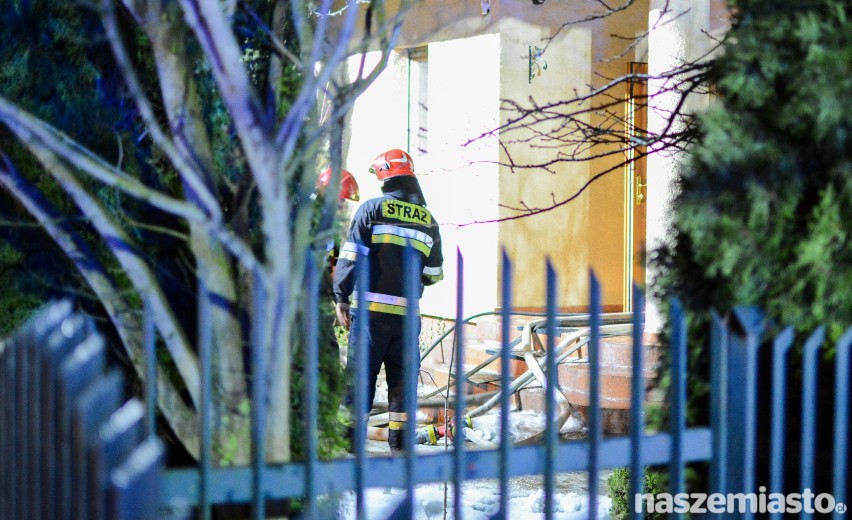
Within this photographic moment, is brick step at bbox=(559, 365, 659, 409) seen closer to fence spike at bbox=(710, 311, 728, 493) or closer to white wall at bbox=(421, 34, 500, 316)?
white wall at bbox=(421, 34, 500, 316)

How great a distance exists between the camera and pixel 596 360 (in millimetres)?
2160

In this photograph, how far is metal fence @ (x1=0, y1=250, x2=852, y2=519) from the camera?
5.83ft

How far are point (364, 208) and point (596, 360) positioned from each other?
15.3ft

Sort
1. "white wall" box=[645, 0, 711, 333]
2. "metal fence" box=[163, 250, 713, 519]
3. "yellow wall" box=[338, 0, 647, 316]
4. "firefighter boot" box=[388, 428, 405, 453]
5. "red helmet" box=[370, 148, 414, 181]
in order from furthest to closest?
1. "yellow wall" box=[338, 0, 647, 316]
2. "red helmet" box=[370, 148, 414, 181]
3. "white wall" box=[645, 0, 711, 333]
4. "firefighter boot" box=[388, 428, 405, 453]
5. "metal fence" box=[163, 250, 713, 519]

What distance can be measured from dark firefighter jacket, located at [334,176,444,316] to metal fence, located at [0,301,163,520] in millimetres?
4627

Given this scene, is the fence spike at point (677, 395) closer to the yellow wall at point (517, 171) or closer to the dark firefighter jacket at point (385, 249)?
the dark firefighter jacket at point (385, 249)

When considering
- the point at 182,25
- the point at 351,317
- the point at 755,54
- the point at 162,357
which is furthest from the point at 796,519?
the point at 351,317

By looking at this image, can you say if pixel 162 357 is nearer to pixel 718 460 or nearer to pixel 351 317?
pixel 718 460

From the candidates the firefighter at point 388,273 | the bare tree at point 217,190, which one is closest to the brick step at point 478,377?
the firefighter at point 388,273

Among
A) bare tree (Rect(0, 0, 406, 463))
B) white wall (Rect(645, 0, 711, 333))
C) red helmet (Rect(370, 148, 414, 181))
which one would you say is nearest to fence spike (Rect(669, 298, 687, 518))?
bare tree (Rect(0, 0, 406, 463))

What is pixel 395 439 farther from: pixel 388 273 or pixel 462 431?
→ pixel 462 431

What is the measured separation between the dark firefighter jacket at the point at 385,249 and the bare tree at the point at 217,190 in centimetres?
410

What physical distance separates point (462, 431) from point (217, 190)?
79 centimetres

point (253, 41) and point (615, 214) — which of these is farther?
point (615, 214)
